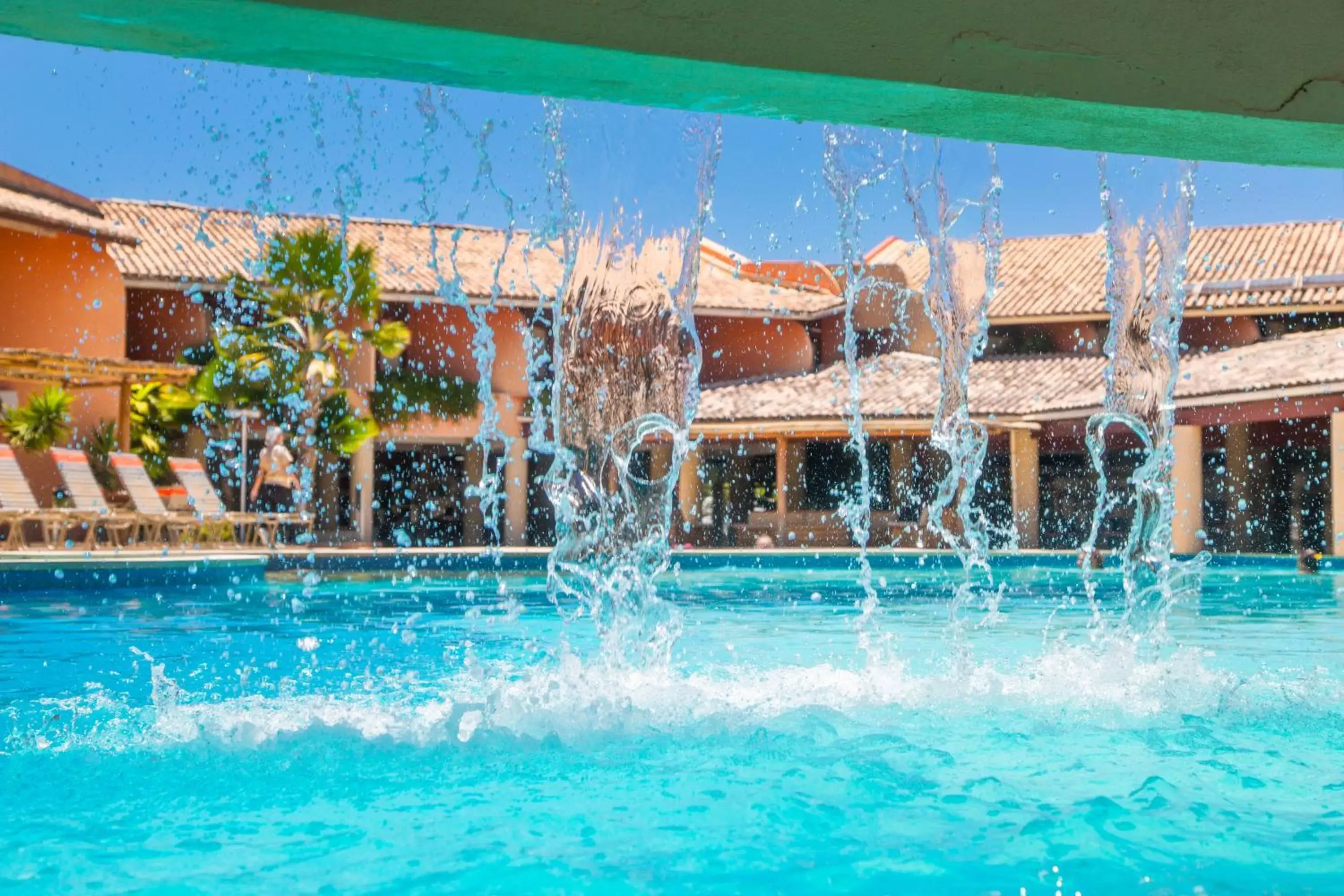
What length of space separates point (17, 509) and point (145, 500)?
1950 mm

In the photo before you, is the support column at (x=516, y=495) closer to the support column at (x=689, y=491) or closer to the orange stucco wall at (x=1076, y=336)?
the support column at (x=689, y=491)

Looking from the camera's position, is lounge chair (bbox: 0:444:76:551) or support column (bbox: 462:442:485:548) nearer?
lounge chair (bbox: 0:444:76:551)

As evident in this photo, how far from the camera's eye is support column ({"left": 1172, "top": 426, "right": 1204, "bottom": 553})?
20688mm

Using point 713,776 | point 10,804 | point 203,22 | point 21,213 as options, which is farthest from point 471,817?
point 21,213

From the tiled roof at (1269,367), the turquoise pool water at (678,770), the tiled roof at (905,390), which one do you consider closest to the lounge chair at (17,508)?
the turquoise pool water at (678,770)

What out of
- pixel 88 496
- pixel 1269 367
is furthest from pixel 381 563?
pixel 1269 367

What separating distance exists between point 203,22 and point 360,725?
10.2 feet

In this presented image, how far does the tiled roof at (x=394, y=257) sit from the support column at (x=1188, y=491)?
797 cm

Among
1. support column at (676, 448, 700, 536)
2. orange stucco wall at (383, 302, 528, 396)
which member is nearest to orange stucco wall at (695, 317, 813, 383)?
support column at (676, 448, 700, 536)

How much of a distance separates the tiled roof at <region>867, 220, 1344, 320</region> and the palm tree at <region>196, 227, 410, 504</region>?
467 inches

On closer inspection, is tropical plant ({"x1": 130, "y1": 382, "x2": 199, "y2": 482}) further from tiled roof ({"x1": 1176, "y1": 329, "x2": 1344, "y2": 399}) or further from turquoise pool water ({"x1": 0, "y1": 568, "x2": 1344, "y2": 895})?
tiled roof ({"x1": 1176, "y1": 329, "x2": 1344, "y2": 399})

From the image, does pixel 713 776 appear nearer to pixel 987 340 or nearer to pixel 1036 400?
pixel 1036 400

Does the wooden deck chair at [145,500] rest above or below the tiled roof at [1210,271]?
below

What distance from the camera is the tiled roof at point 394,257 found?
75.6ft
